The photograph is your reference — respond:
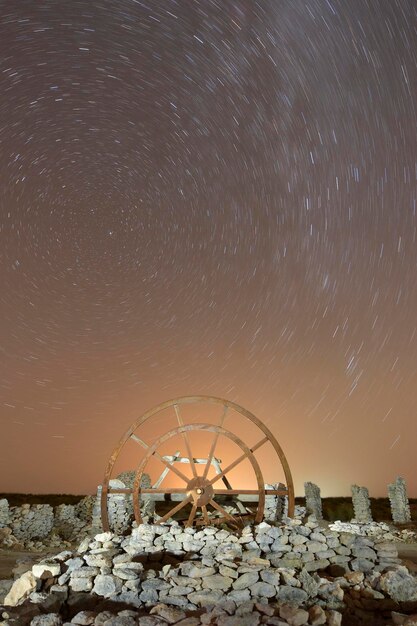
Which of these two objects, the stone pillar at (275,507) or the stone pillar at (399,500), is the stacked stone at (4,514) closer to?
the stone pillar at (275,507)

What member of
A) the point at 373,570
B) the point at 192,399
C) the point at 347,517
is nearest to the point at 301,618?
the point at 373,570

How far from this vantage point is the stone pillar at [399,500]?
27484 mm

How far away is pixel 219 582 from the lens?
32.1ft

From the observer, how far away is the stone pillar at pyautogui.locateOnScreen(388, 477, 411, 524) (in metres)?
27.5

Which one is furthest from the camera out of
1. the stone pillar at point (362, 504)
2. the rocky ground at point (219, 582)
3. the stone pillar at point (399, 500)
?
the stone pillar at point (362, 504)

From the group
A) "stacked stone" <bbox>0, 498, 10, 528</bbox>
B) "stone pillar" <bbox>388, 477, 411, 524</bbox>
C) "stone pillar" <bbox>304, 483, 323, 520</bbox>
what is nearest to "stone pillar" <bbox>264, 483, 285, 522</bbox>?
"stone pillar" <bbox>304, 483, 323, 520</bbox>

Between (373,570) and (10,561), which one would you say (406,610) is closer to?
(373,570)

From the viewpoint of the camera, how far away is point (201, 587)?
32.0 ft

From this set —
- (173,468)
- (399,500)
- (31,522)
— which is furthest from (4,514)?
(399,500)

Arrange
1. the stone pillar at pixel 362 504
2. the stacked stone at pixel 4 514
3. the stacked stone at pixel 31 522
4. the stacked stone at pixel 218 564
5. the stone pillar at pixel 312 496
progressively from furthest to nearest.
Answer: the stone pillar at pixel 312 496
the stone pillar at pixel 362 504
the stacked stone at pixel 31 522
the stacked stone at pixel 4 514
the stacked stone at pixel 218 564

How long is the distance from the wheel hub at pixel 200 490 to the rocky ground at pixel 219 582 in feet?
9.19

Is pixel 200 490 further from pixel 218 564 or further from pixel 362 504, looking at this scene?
pixel 362 504

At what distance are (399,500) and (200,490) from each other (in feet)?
59.6

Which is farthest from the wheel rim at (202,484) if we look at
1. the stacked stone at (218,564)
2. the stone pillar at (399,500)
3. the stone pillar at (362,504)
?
the stone pillar at (399,500)
